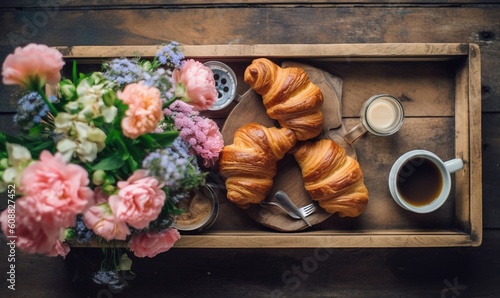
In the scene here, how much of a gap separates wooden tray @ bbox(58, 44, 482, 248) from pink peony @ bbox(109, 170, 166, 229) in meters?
0.39

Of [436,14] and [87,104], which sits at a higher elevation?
[436,14]

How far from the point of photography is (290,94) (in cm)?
118

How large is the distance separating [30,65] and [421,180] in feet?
2.90

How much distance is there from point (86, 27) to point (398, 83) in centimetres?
82

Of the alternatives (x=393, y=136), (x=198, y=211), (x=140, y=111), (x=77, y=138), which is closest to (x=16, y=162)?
(x=77, y=138)

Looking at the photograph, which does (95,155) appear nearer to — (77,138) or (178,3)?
(77,138)

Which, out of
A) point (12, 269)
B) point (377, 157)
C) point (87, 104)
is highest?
point (87, 104)

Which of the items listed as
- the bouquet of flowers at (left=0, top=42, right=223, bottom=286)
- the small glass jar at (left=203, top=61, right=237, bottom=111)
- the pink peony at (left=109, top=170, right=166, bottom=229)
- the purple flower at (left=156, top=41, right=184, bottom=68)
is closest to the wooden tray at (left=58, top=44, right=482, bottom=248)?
the small glass jar at (left=203, top=61, right=237, bottom=111)

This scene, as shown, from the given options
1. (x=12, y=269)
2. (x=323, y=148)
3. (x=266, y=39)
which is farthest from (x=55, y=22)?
(x=323, y=148)

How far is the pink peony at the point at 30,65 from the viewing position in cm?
78

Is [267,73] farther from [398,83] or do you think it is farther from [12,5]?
[12,5]

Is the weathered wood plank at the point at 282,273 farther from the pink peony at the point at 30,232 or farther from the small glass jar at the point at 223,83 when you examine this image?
the pink peony at the point at 30,232

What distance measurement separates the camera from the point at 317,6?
1.33 m

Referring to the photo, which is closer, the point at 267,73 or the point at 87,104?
the point at 87,104
